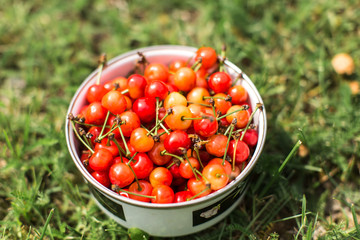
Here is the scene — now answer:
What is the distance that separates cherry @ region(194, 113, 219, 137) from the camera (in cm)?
242

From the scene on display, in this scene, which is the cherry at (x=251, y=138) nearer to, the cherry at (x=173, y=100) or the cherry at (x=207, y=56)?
the cherry at (x=173, y=100)

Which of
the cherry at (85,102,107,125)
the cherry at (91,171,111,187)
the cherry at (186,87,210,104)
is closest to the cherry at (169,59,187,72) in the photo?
the cherry at (186,87,210,104)

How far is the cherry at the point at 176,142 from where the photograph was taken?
238 cm

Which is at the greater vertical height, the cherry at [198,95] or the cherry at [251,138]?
the cherry at [198,95]

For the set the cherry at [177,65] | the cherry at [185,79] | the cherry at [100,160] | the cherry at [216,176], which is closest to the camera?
the cherry at [216,176]

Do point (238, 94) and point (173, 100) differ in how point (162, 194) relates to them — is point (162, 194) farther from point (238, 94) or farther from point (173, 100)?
point (238, 94)

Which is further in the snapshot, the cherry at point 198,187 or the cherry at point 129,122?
the cherry at point 129,122

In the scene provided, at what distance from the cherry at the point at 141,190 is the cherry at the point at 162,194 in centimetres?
8

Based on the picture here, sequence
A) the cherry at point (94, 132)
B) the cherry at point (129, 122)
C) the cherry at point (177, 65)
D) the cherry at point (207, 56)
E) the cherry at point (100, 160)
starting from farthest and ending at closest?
1. the cherry at point (177, 65)
2. the cherry at point (207, 56)
3. the cherry at point (94, 132)
4. the cherry at point (129, 122)
5. the cherry at point (100, 160)

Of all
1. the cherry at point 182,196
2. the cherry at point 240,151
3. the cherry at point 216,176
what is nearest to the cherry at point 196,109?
the cherry at point 240,151

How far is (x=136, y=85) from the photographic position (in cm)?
266

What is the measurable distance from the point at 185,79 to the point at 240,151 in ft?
2.44

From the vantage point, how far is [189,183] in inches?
96.0

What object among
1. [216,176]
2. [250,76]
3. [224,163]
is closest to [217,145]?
[224,163]
